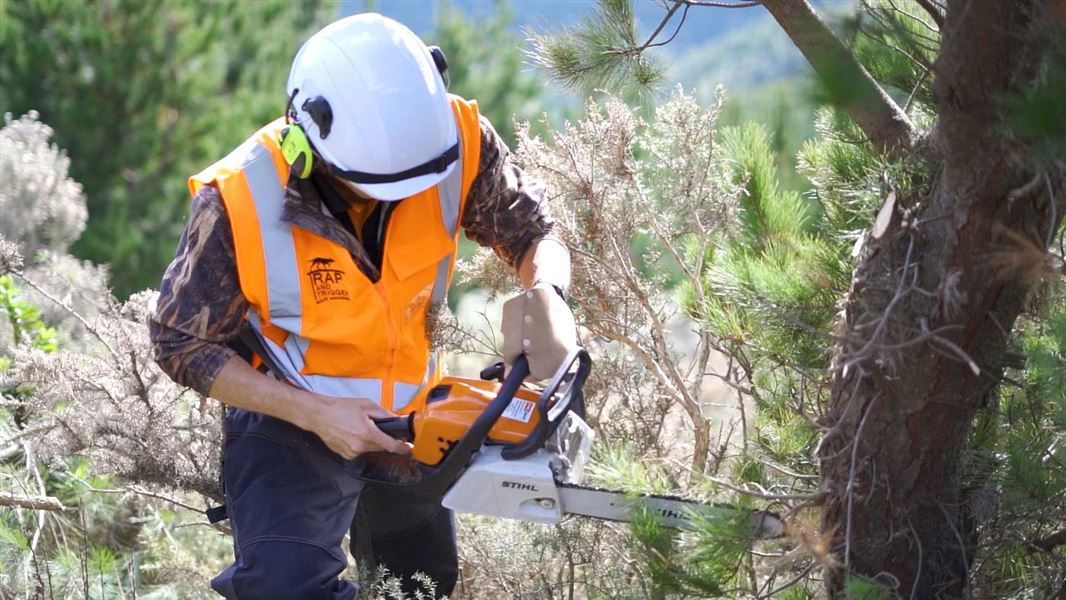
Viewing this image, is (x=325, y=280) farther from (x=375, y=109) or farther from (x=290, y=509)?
(x=290, y=509)

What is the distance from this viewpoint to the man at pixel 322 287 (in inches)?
102

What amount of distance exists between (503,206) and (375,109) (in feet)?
2.02

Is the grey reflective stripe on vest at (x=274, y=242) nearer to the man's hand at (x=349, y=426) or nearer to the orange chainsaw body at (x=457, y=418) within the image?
the man's hand at (x=349, y=426)

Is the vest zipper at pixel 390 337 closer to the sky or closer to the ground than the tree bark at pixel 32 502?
closer to the sky

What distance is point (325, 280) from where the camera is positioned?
2.72 metres

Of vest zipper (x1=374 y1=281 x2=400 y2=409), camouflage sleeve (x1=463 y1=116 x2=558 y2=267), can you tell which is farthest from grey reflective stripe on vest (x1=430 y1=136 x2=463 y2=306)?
vest zipper (x1=374 y1=281 x2=400 y2=409)

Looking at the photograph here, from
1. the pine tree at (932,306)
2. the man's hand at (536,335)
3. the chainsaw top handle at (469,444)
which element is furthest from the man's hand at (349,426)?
the pine tree at (932,306)

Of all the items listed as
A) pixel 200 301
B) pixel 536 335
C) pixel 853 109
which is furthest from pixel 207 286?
pixel 853 109

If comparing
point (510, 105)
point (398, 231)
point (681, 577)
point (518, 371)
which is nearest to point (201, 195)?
point (398, 231)

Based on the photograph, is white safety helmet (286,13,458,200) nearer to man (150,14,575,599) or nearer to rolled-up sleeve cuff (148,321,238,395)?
man (150,14,575,599)

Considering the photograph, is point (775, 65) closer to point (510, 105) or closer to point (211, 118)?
point (211, 118)

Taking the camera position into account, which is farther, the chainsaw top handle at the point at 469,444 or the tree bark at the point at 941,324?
the chainsaw top handle at the point at 469,444

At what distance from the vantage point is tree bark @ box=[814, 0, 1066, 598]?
192 cm

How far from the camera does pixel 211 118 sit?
1107 centimetres
